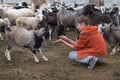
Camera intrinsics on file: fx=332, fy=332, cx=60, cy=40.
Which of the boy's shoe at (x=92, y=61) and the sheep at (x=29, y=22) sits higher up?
the boy's shoe at (x=92, y=61)

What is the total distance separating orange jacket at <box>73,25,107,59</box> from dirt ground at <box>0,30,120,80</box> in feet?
1.15

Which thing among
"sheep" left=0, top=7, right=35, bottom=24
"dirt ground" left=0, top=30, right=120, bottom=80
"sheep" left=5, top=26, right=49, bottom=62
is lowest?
"sheep" left=0, top=7, right=35, bottom=24

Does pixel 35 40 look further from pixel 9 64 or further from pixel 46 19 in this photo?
pixel 46 19

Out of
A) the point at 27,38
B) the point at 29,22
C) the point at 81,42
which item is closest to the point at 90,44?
the point at 81,42

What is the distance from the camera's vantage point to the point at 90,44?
7395mm

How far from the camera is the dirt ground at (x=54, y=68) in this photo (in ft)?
22.2

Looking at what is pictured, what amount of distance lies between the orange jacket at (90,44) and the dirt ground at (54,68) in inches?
13.8

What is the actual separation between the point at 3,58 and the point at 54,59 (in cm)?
131

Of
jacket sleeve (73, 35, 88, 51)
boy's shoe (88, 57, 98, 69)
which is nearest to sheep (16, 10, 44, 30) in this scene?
jacket sleeve (73, 35, 88, 51)

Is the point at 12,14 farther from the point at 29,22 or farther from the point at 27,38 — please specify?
the point at 27,38

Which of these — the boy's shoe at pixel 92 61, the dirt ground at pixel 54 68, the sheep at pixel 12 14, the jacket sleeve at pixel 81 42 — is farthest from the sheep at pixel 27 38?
the sheep at pixel 12 14

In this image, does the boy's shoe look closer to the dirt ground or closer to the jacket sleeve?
the dirt ground

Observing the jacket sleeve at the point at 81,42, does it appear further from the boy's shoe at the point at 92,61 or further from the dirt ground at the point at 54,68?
the dirt ground at the point at 54,68

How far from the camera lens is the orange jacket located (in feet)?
23.9
